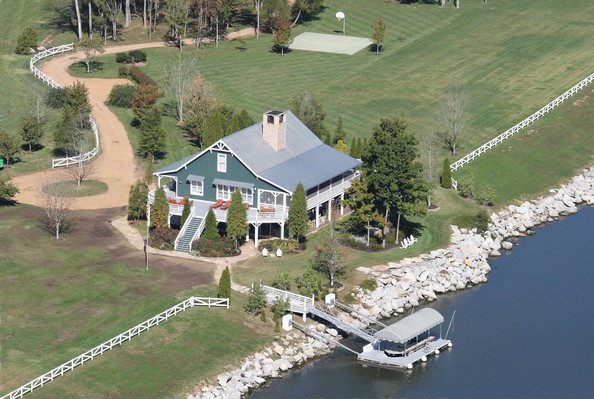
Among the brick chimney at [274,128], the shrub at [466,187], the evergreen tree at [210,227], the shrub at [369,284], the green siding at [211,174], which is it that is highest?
the brick chimney at [274,128]

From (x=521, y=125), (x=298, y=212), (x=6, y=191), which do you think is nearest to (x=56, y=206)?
(x=6, y=191)

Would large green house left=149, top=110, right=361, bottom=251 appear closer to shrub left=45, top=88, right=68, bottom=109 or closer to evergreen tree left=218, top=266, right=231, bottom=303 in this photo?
evergreen tree left=218, top=266, right=231, bottom=303

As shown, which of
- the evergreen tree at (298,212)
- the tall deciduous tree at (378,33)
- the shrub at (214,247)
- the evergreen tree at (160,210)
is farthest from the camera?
the tall deciduous tree at (378,33)

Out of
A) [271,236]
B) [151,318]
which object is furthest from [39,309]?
[271,236]

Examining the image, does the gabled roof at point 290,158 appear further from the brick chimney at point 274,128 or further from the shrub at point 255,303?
the shrub at point 255,303

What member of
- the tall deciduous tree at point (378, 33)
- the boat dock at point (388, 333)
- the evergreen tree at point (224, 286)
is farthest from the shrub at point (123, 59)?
the evergreen tree at point (224, 286)

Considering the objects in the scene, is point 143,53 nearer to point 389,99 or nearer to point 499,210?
point 389,99

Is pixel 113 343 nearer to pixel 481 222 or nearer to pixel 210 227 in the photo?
pixel 210 227
